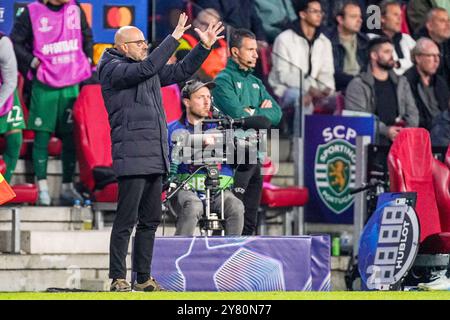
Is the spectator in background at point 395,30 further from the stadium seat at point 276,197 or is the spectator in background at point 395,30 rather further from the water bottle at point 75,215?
the water bottle at point 75,215

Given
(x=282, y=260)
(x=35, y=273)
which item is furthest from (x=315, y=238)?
(x=35, y=273)

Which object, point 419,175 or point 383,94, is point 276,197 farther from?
point 419,175

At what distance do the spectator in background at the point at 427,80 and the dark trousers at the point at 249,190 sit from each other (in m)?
4.27

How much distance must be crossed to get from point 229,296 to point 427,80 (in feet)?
25.1

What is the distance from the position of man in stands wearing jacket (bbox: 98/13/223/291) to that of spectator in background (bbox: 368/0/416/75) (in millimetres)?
7219

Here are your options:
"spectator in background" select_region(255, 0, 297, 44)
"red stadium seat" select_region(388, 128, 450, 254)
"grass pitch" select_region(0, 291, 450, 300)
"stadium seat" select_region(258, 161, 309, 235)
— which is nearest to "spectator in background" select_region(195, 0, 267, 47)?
"spectator in background" select_region(255, 0, 297, 44)

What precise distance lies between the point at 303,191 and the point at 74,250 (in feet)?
9.27

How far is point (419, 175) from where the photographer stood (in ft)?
53.2

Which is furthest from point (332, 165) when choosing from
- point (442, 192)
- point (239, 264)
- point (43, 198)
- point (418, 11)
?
point (239, 264)

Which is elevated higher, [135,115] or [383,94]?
[383,94]

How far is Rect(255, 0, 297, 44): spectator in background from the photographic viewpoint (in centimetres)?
1962

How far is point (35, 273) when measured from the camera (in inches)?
651

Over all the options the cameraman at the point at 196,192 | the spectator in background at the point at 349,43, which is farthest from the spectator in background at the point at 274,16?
the cameraman at the point at 196,192

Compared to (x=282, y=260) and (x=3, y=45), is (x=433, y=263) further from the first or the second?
(x=3, y=45)
